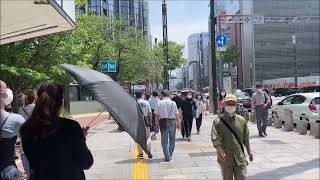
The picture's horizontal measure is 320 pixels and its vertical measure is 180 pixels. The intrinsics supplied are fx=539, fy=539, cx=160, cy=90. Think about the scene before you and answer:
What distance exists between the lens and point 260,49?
11194 centimetres

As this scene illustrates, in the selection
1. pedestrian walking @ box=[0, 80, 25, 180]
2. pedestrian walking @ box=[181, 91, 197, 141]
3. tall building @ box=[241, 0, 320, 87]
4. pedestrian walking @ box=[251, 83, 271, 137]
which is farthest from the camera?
tall building @ box=[241, 0, 320, 87]

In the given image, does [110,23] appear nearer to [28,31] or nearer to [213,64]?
[213,64]

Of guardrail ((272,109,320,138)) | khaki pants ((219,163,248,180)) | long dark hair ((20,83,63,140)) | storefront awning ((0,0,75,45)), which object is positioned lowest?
guardrail ((272,109,320,138))

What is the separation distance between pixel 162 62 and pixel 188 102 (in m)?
49.7

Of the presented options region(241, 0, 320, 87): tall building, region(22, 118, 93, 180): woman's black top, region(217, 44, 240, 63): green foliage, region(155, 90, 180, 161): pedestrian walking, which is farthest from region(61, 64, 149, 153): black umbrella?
region(241, 0, 320, 87): tall building

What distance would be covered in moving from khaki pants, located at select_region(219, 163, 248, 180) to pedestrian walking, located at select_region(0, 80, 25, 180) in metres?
2.74

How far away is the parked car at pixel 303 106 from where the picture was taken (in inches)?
730

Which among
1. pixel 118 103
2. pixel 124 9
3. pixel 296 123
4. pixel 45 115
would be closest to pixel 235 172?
pixel 118 103

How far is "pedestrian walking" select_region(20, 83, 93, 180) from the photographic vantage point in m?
4.18

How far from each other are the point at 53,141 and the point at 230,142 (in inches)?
121

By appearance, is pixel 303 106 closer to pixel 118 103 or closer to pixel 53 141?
pixel 118 103

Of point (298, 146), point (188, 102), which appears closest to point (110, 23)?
point (188, 102)

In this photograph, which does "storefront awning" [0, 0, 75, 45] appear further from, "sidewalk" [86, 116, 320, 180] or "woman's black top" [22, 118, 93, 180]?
"sidewalk" [86, 116, 320, 180]

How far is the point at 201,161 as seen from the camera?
12047mm
